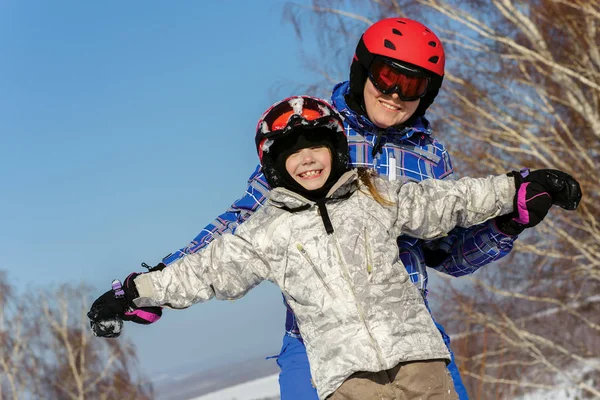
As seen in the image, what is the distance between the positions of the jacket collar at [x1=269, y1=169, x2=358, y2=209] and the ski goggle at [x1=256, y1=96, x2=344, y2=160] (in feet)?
0.76

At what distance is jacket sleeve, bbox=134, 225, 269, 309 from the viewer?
258cm

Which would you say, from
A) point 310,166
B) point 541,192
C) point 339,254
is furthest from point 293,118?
point 541,192

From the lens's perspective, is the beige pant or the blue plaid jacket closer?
the beige pant

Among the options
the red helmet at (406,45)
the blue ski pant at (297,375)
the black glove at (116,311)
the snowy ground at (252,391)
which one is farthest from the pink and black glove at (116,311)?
the snowy ground at (252,391)

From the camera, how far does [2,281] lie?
74.7ft

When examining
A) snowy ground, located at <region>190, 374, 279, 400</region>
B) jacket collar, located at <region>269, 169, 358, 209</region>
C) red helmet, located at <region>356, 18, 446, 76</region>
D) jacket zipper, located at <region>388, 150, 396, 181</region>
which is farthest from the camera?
snowy ground, located at <region>190, 374, 279, 400</region>

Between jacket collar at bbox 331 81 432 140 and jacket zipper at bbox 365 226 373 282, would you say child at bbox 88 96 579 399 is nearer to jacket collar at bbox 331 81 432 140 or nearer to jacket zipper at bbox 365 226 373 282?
jacket zipper at bbox 365 226 373 282

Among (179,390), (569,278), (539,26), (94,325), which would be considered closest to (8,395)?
(179,390)

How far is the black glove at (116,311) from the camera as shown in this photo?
8.77ft

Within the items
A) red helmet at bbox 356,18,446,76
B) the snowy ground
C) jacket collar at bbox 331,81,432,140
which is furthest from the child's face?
the snowy ground

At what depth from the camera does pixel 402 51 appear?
10.0 ft

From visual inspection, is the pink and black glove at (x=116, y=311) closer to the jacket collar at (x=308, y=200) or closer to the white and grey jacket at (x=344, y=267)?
the white and grey jacket at (x=344, y=267)

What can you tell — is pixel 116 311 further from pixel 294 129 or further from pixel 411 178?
pixel 411 178

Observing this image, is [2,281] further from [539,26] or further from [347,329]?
[347,329]
